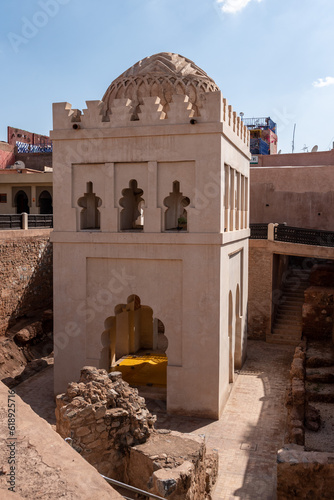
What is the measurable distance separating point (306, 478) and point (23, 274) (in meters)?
13.4

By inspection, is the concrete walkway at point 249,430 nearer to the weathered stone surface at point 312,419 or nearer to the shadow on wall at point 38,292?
the weathered stone surface at point 312,419

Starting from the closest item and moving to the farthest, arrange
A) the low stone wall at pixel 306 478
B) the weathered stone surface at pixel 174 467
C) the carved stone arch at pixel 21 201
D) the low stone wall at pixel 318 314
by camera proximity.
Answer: the weathered stone surface at pixel 174 467
the low stone wall at pixel 306 478
the low stone wall at pixel 318 314
the carved stone arch at pixel 21 201

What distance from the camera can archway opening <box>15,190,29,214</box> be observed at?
29844 millimetres

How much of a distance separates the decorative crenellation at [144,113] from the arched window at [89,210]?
4.82ft

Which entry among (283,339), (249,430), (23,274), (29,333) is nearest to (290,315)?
(283,339)

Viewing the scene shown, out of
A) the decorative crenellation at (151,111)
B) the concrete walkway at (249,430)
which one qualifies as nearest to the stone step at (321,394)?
the concrete walkway at (249,430)

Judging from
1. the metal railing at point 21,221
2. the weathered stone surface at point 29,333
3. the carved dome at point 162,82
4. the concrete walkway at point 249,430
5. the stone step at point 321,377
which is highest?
the carved dome at point 162,82

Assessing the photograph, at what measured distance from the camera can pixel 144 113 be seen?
395 inches

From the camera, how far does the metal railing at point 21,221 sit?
59.0 ft

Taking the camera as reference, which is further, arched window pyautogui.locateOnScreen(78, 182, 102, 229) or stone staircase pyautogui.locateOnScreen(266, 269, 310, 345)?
stone staircase pyautogui.locateOnScreen(266, 269, 310, 345)

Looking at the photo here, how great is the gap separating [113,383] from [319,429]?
4467 millimetres

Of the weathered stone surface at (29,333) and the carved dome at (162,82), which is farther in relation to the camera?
the weathered stone surface at (29,333)

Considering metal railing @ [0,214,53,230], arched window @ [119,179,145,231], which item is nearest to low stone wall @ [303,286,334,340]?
arched window @ [119,179,145,231]

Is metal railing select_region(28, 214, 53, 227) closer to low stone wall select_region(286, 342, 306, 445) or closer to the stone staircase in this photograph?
the stone staircase
